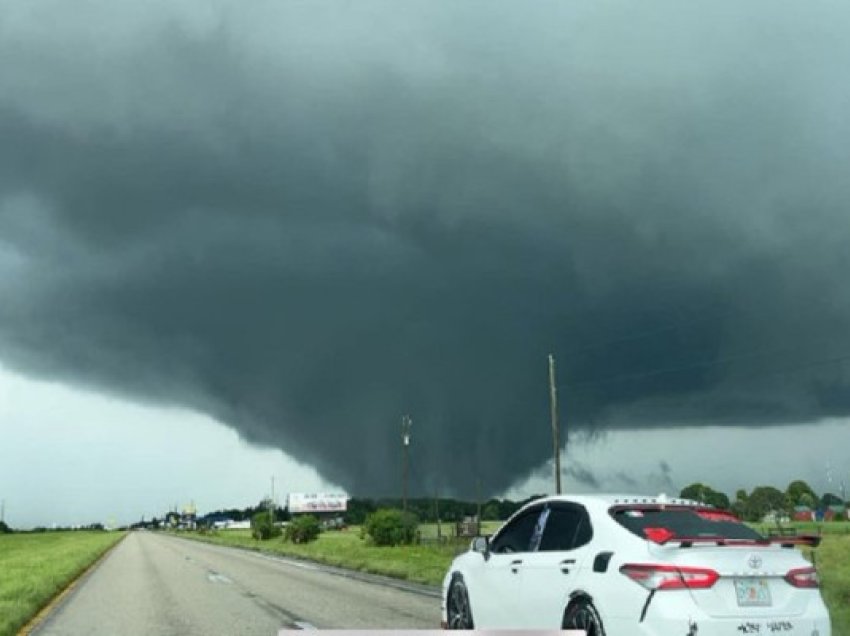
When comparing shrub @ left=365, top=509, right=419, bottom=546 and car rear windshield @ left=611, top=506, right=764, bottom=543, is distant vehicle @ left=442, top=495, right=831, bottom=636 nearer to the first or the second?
car rear windshield @ left=611, top=506, right=764, bottom=543

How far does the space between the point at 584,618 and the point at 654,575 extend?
877mm

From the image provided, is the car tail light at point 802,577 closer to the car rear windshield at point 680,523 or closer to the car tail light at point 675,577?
the car rear windshield at point 680,523

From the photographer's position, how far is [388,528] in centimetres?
6022

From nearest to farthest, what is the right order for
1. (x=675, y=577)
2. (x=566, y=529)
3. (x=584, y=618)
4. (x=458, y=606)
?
(x=675, y=577), (x=584, y=618), (x=566, y=529), (x=458, y=606)

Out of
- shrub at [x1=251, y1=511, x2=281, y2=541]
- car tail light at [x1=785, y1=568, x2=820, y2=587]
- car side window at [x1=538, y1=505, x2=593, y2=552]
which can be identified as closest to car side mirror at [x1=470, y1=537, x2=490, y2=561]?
car side window at [x1=538, y1=505, x2=593, y2=552]

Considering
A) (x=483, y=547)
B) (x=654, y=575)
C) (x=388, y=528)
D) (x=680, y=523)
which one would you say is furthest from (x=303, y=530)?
(x=654, y=575)

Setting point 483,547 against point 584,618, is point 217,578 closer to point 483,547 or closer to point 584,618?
point 483,547

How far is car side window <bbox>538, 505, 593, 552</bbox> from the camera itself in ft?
27.0

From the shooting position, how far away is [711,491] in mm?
178875

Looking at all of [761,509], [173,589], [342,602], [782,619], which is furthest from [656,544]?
[761,509]

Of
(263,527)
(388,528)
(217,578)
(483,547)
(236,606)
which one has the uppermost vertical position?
(263,527)

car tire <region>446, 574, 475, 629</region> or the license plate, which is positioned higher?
the license plate

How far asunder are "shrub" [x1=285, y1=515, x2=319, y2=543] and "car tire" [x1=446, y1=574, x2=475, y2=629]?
70.7 m

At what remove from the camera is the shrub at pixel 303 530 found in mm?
79188
